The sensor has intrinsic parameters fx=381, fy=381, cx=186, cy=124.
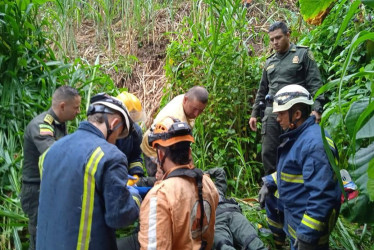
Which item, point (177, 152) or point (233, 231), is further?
point (233, 231)

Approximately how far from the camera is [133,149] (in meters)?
4.10

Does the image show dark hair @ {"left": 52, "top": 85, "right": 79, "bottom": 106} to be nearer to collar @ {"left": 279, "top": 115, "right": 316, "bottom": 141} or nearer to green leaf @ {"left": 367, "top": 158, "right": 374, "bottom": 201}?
collar @ {"left": 279, "top": 115, "right": 316, "bottom": 141}

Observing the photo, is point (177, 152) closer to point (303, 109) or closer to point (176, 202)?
point (176, 202)

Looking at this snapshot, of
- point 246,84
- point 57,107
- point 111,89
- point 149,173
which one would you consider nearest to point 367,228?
point 149,173

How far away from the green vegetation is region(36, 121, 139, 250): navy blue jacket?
176cm

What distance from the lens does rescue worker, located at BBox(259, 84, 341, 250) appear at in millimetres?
2609

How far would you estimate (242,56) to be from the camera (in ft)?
18.9

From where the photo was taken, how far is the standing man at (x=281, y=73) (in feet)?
15.0

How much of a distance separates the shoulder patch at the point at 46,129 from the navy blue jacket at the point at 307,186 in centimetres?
202

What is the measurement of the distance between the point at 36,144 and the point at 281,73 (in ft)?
9.64

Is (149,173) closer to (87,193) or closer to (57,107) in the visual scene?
(57,107)

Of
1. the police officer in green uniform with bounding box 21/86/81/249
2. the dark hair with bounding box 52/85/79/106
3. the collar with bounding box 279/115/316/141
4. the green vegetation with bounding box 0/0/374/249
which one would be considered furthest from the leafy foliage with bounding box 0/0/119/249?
the collar with bounding box 279/115/316/141

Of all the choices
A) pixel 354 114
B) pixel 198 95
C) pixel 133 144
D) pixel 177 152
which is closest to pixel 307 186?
pixel 177 152

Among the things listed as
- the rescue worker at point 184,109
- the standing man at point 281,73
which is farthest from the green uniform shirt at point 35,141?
the standing man at point 281,73
